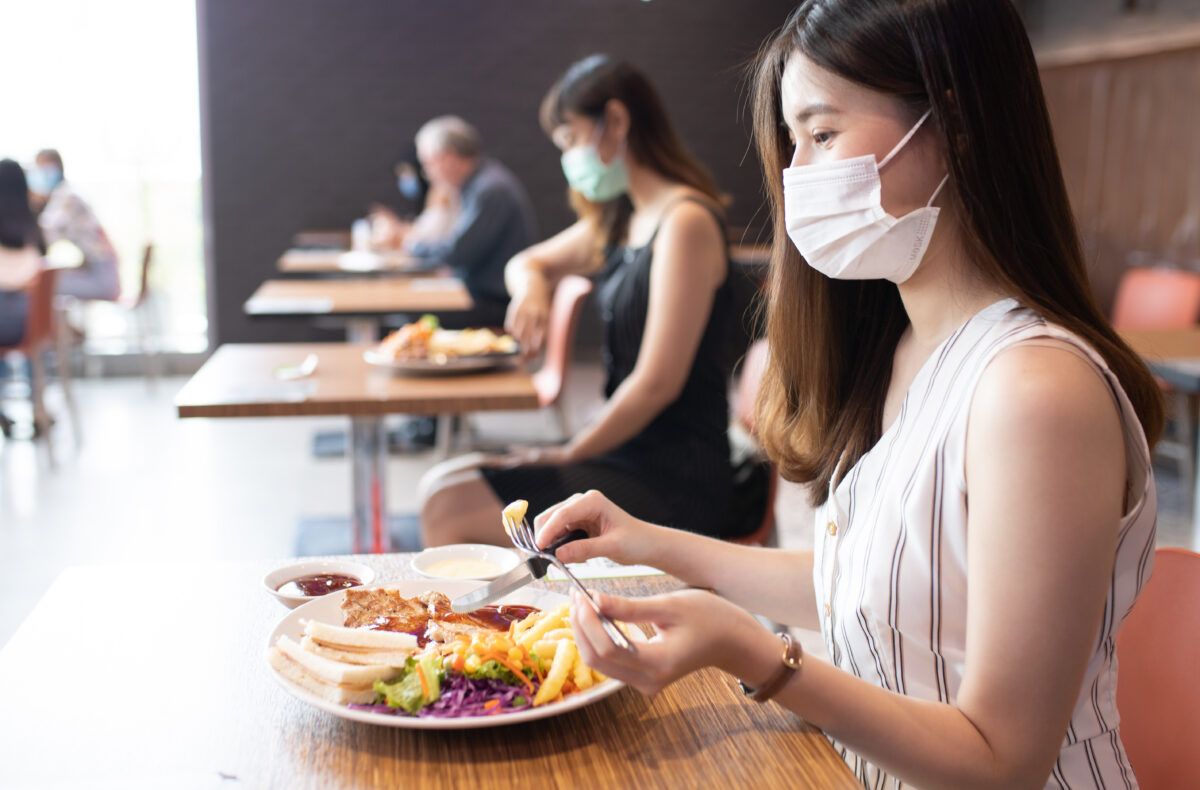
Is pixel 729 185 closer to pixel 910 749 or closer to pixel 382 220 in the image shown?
pixel 382 220

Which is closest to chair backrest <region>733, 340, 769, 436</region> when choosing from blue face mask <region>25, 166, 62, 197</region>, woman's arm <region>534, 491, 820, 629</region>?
woman's arm <region>534, 491, 820, 629</region>

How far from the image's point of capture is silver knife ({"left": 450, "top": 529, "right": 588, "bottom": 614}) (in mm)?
1141

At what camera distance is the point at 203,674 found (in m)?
1.03

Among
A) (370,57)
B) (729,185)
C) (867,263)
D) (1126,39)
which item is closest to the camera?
(867,263)

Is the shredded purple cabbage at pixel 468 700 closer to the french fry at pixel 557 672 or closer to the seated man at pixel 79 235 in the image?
the french fry at pixel 557 672

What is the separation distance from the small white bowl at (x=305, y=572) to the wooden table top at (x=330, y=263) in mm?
3998

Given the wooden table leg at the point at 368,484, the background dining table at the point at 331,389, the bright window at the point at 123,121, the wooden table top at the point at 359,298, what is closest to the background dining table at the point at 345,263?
the wooden table top at the point at 359,298

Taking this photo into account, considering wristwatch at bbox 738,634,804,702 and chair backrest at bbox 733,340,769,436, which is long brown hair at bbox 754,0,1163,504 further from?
chair backrest at bbox 733,340,769,436

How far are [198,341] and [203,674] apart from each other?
6.99 metres

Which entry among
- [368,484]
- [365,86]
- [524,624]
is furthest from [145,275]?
[524,624]

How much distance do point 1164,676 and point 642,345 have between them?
149 centimetres

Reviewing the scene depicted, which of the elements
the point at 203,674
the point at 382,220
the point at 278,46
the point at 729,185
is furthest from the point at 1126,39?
the point at 203,674

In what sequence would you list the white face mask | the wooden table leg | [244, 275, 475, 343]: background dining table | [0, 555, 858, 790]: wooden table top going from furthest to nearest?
[244, 275, 475, 343]: background dining table, the wooden table leg, the white face mask, [0, 555, 858, 790]: wooden table top

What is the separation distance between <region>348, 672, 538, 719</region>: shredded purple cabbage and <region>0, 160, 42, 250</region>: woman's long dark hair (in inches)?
204
